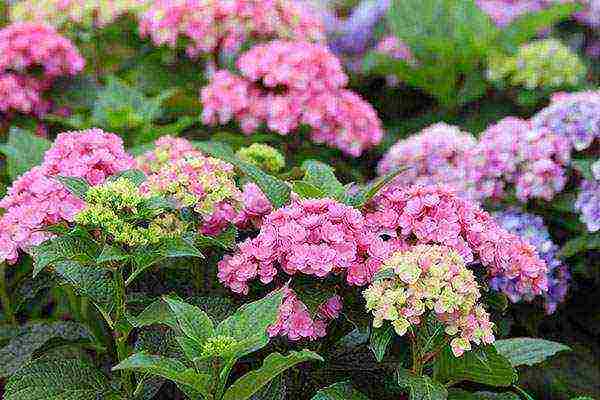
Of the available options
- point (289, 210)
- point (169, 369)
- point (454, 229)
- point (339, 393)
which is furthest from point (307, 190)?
point (169, 369)

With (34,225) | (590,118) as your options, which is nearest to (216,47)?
(590,118)

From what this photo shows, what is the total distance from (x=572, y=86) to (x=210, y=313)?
202 centimetres

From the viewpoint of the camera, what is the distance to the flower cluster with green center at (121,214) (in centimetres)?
146

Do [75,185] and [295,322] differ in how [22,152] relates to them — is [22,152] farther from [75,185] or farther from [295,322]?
[295,322]

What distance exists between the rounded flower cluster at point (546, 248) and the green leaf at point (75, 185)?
1.11 meters

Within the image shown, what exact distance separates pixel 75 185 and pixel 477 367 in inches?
28.5

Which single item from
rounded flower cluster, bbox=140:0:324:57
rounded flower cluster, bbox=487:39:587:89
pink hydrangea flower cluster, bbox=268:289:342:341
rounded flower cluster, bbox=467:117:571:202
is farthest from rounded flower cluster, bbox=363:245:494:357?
rounded flower cluster, bbox=487:39:587:89

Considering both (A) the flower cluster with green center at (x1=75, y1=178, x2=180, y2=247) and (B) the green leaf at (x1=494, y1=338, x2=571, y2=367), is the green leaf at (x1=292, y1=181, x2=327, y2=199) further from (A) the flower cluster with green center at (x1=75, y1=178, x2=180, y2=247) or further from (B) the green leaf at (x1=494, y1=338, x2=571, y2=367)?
(B) the green leaf at (x1=494, y1=338, x2=571, y2=367)

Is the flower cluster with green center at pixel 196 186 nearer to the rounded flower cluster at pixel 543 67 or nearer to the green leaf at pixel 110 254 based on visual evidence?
the green leaf at pixel 110 254

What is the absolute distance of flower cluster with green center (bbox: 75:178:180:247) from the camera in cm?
146

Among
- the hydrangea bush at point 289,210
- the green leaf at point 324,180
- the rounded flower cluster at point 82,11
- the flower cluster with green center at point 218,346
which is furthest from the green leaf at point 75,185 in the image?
the rounded flower cluster at point 82,11

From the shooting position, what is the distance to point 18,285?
80.7 inches

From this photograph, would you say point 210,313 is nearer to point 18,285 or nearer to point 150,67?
point 18,285

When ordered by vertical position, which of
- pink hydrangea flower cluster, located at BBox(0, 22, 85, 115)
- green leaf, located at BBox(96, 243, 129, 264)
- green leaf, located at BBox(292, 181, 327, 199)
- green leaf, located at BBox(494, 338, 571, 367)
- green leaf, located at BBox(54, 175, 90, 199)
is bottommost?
green leaf, located at BBox(494, 338, 571, 367)
